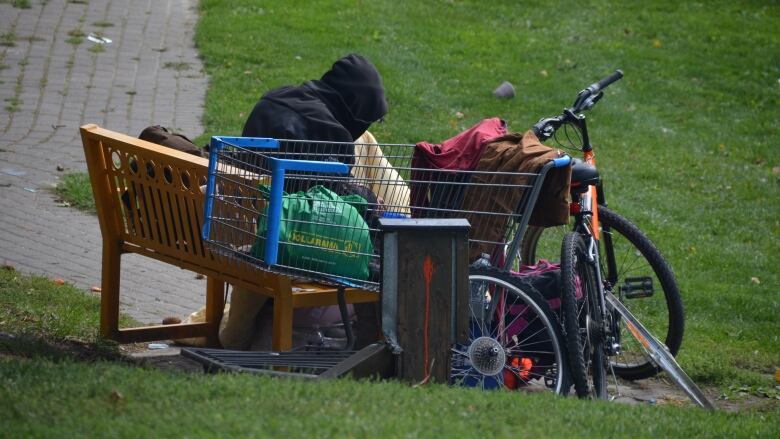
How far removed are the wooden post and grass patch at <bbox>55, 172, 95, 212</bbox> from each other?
4.44 meters

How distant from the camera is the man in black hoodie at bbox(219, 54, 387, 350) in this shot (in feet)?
18.7

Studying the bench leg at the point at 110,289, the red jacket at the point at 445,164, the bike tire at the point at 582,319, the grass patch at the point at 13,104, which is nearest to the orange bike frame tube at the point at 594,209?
the bike tire at the point at 582,319

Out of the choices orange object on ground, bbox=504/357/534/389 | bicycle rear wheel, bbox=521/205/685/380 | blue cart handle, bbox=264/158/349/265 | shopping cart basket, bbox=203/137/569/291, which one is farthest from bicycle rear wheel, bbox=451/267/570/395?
blue cart handle, bbox=264/158/349/265

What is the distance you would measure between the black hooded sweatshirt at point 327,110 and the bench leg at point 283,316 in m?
0.65

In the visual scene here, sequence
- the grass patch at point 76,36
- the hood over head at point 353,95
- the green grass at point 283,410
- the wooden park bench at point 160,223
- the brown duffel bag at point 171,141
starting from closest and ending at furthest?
the green grass at point 283,410 → the wooden park bench at point 160,223 → the brown duffel bag at point 171,141 → the hood over head at point 353,95 → the grass patch at point 76,36

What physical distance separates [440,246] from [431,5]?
11.9 m

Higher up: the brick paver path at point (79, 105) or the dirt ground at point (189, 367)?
the brick paver path at point (79, 105)

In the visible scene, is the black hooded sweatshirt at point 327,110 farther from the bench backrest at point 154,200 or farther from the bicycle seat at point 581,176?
the bicycle seat at point 581,176

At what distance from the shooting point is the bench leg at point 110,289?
5.52 meters

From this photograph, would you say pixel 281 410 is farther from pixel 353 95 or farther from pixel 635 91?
pixel 635 91

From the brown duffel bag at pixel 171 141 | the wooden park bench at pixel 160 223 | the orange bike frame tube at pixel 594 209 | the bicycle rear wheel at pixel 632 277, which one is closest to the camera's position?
the wooden park bench at pixel 160 223

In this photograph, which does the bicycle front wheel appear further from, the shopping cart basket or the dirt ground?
the shopping cart basket

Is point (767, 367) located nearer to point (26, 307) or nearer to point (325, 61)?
point (26, 307)

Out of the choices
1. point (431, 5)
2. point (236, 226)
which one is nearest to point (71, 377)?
point (236, 226)
